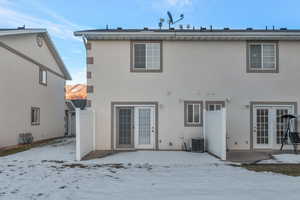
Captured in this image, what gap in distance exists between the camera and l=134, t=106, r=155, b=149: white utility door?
38.8 ft

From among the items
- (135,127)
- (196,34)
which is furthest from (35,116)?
(196,34)

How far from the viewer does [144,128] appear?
11.9m

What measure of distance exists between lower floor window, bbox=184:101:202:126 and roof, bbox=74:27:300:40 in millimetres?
2965

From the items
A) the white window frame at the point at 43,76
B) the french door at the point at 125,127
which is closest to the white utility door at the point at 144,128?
the french door at the point at 125,127

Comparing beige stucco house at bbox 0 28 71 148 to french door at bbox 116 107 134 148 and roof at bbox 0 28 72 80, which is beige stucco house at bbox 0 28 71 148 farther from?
french door at bbox 116 107 134 148

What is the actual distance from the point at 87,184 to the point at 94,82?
6.34m

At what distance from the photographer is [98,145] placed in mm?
11742

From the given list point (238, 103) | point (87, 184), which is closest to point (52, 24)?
point (238, 103)

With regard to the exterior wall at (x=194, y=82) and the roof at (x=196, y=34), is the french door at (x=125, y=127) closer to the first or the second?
the exterior wall at (x=194, y=82)

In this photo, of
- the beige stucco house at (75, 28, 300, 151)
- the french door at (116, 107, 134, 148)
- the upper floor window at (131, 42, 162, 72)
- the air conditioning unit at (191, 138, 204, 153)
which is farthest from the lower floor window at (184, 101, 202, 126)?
the french door at (116, 107, 134, 148)

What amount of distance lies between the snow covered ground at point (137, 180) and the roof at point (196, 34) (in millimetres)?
5413

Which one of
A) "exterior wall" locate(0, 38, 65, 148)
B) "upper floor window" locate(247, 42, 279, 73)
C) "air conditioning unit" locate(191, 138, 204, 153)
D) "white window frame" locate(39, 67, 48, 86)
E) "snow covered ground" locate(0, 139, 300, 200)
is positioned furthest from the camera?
"white window frame" locate(39, 67, 48, 86)

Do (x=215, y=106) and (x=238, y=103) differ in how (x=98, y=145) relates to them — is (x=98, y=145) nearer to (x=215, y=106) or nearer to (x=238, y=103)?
(x=215, y=106)

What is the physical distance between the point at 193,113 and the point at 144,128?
2325 mm
